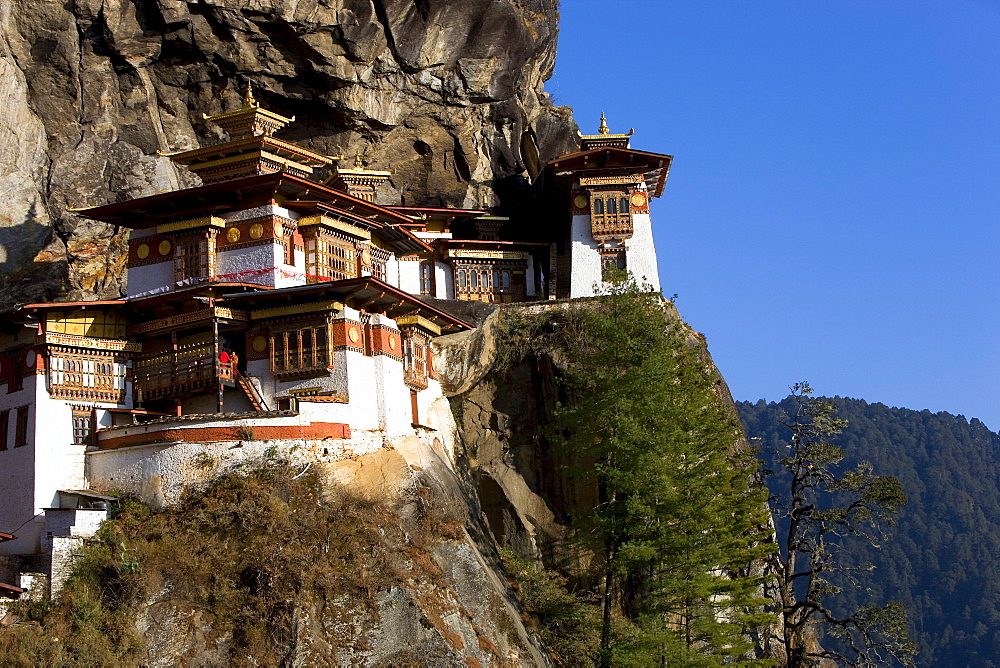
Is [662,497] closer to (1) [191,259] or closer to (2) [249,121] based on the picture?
(1) [191,259]

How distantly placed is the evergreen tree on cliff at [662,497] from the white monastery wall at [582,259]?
1669 cm

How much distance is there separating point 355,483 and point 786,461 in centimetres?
1479

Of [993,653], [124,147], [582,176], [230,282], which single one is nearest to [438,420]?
[230,282]

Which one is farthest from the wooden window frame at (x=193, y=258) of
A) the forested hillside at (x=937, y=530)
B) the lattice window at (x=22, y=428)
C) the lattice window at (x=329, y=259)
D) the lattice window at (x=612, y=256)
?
the forested hillside at (x=937, y=530)

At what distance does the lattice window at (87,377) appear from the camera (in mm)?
41125

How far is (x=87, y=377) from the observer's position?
4194 cm

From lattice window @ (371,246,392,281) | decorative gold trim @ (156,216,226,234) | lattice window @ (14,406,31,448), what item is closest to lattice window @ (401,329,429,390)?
lattice window @ (371,246,392,281)

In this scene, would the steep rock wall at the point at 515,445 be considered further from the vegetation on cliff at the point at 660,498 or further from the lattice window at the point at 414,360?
the vegetation on cliff at the point at 660,498

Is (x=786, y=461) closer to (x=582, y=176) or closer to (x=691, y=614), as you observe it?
(x=691, y=614)

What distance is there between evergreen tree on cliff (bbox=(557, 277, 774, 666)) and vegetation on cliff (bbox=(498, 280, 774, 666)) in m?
0.05

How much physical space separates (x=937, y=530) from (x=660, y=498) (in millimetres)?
127461

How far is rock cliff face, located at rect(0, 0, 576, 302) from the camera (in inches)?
2318

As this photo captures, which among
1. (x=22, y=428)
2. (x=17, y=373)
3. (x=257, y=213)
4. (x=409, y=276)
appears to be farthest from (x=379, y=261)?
(x=22, y=428)

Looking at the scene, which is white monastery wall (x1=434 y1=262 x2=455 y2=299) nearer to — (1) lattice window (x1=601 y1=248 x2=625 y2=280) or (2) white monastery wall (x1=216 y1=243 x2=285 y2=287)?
(1) lattice window (x1=601 y1=248 x2=625 y2=280)
